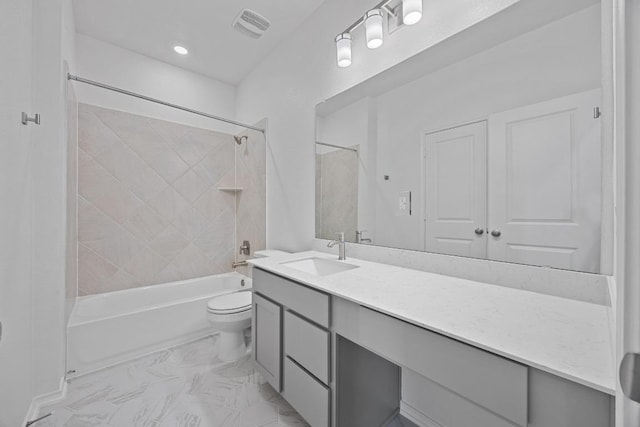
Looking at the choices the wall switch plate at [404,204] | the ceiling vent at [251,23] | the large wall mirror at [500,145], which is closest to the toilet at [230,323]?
the large wall mirror at [500,145]

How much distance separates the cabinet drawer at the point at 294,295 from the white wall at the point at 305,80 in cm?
66

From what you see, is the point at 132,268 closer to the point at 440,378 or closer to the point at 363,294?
the point at 363,294

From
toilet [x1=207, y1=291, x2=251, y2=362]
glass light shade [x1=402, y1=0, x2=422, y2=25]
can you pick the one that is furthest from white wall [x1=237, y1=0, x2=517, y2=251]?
toilet [x1=207, y1=291, x2=251, y2=362]

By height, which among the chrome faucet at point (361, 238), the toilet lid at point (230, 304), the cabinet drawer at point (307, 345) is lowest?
the toilet lid at point (230, 304)

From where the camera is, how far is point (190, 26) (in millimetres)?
2137

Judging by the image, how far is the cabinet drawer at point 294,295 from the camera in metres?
1.11

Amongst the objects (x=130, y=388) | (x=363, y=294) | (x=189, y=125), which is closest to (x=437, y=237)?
(x=363, y=294)

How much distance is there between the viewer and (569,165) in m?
0.91

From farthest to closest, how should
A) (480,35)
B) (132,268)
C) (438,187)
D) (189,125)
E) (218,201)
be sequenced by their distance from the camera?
(218,201) → (189,125) → (132,268) → (438,187) → (480,35)

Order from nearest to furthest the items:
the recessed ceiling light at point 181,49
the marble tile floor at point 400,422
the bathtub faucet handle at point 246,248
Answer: the marble tile floor at point 400,422
the recessed ceiling light at point 181,49
the bathtub faucet handle at point 246,248

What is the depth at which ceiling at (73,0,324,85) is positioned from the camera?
6.30 ft

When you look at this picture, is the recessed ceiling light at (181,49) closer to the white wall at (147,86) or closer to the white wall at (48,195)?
the white wall at (147,86)

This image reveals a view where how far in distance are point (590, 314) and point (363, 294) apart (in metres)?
0.69

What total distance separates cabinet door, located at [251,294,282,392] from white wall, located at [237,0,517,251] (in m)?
0.71
